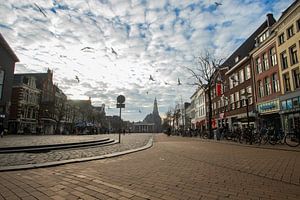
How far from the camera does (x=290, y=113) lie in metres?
22.7

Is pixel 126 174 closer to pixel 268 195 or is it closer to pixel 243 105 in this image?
pixel 268 195

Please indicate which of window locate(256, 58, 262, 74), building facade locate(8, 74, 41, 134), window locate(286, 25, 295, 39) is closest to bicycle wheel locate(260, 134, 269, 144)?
window locate(286, 25, 295, 39)

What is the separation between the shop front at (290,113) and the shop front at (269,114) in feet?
3.40

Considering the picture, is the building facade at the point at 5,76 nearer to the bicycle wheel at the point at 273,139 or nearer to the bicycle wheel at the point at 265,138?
the bicycle wheel at the point at 265,138

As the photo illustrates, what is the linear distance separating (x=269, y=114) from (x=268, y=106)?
1.08 m

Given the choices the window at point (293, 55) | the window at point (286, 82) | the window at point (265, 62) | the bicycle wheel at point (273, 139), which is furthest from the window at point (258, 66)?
the bicycle wheel at point (273, 139)

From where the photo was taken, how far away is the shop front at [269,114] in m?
25.1

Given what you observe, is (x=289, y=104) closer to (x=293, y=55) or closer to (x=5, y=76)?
(x=293, y=55)

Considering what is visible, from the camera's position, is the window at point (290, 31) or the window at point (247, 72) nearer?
the window at point (290, 31)

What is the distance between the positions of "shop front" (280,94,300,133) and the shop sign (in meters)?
1.09

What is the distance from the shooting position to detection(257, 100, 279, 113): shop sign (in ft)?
81.5

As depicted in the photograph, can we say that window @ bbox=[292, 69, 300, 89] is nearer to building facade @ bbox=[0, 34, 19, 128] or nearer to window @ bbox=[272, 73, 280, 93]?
window @ bbox=[272, 73, 280, 93]

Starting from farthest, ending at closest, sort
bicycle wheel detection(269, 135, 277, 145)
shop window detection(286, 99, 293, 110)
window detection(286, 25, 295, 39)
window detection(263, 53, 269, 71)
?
window detection(263, 53, 269, 71) < window detection(286, 25, 295, 39) < shop window detection(286, 99, 293, 110) < bicycle wheel detection(269, 135, 277, 145)

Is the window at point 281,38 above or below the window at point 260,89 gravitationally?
above
